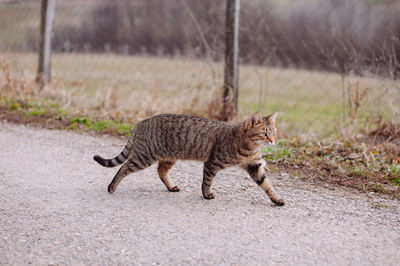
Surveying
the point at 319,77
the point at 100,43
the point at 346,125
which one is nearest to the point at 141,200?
the point at 346,125

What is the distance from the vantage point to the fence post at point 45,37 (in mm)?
9609

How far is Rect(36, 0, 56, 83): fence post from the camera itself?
9.61 metres

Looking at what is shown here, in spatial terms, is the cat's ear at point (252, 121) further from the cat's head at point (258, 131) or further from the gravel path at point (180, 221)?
the gravel path at point (180, 221)

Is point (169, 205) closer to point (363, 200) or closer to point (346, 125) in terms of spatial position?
point (363, 200)

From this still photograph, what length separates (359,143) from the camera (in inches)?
252

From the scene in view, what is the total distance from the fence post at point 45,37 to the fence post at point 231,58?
442cm

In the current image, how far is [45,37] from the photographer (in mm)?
9641

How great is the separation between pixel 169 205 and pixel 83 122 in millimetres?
3767

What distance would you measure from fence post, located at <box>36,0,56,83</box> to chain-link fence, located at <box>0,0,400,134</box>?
16.5 inches

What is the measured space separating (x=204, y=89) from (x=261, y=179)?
3358 millimetres

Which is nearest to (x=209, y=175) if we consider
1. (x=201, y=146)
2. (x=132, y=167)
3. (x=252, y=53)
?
(x=201, y=146)

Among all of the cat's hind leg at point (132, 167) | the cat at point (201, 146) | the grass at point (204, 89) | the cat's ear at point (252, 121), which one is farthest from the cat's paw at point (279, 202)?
the grass at point (204, 89)

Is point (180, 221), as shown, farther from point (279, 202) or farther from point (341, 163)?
point (341, 163)

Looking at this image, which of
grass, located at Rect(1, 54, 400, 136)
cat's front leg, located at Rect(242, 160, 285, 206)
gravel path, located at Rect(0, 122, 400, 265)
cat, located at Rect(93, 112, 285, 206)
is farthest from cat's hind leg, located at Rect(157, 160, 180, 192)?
grass, located at Rect(1, 54, 400, 136)
